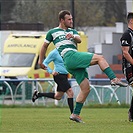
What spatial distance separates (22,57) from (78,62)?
59.2 feet

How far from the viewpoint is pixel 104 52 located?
1660 inches

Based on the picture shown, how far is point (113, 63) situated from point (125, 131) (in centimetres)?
2931

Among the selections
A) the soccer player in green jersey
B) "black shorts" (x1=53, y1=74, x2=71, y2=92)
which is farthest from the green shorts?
"black shorts" (x1=53, y1=74, x2=71, y2=92)

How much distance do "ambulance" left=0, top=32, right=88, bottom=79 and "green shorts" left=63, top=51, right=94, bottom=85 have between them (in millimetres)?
16426

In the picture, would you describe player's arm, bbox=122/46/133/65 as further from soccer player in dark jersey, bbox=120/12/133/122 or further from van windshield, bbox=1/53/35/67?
van windshield, bbox=1/53/35/67

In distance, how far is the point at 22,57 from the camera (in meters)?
32.0

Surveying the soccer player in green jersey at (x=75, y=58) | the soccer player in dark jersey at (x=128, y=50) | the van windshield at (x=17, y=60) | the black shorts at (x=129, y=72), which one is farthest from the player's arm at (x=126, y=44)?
the van windshield at (x=17, y=60)

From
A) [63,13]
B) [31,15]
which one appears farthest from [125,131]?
[31,15]

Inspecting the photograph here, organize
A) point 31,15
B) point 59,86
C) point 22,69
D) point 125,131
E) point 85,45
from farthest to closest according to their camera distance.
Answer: point 31,15 → point 85,45 → point 22,69 → point 59,86 → point 125,131

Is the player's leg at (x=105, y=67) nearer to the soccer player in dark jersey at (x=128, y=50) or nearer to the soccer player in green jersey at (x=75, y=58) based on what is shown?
the soccer player in green jersey at (x=75, y=58)

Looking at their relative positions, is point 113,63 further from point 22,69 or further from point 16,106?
point 16,106

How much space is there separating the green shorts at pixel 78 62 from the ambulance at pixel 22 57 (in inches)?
647

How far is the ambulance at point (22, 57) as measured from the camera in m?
31.0

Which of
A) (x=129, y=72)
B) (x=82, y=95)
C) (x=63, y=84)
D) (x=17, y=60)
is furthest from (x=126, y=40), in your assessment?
(x=17, y=60)
